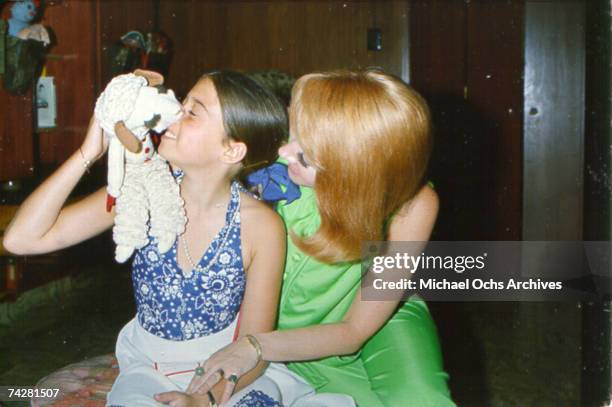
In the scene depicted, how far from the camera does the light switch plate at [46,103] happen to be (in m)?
2.38

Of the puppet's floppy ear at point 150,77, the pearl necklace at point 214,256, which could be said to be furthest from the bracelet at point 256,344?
the puppet's floppy ear at point 150,77

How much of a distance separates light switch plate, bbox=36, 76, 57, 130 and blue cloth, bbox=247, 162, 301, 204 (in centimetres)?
160

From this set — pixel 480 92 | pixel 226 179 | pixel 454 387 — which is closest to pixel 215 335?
pixel 226 179

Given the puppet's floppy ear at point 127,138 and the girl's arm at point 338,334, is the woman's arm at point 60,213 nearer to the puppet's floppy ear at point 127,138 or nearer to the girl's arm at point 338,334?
the puppet's floppy ear at point 127,138

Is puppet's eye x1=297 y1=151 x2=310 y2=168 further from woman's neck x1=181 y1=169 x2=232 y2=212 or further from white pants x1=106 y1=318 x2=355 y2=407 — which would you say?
white pants x1=106 y1=318 x2=355 y2=407

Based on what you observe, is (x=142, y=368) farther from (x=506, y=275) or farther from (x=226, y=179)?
(x=506, y=275)

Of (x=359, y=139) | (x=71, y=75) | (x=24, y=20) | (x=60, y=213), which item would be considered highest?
(x=24, y=20)

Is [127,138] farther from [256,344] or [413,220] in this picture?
[413,220]

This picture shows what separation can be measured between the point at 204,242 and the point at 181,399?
0.24 meters

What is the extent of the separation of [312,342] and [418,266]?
0.24 m

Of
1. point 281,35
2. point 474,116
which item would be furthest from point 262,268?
point 281,35

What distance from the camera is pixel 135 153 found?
2.67 feet

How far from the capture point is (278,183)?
41.7 inches

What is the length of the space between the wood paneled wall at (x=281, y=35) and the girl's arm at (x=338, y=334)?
1990mm
